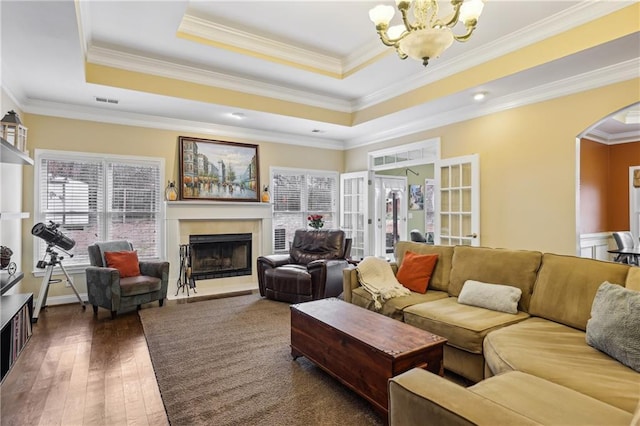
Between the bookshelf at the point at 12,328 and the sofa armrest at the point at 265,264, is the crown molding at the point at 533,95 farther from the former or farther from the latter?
the bookshelf at the point at 12,328

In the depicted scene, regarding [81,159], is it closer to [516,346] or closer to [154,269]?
[154,269]

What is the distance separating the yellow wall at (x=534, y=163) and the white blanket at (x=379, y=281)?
1759mm

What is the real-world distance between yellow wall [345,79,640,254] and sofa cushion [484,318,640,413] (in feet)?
6.09

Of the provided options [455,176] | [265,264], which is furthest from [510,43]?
[265,264]

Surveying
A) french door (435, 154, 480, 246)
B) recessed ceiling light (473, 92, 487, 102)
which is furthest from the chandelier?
french door (435, 154, 480, 246)

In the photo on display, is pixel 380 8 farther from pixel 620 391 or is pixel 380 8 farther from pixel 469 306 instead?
pixel 620 391

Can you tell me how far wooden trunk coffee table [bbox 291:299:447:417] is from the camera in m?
2.04

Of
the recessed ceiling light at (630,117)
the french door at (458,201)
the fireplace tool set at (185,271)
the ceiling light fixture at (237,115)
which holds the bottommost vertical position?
the fireplace tool set at (185,271)

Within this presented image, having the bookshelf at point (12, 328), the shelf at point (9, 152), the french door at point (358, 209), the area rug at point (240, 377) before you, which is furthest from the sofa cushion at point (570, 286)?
the shelf at point (9, 152)

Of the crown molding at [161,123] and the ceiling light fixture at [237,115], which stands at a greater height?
the ceiling light fixture at [237,115]

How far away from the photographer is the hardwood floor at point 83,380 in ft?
7.07

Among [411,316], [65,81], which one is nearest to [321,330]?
[411,316]

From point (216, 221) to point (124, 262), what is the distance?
5.09ft

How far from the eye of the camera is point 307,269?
468 cm
